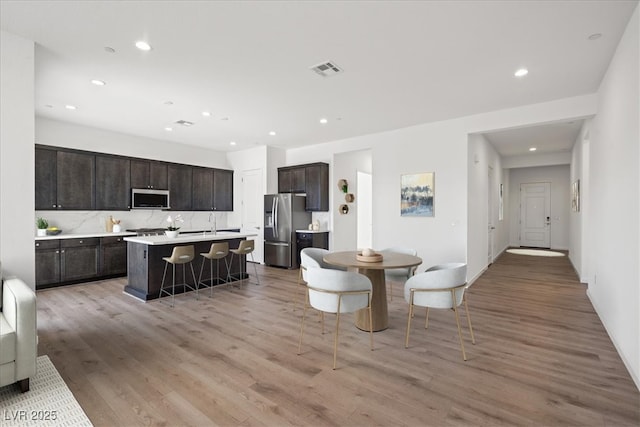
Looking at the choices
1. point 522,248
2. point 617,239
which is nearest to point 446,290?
point 617,239

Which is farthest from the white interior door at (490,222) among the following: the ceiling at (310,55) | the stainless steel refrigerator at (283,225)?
the stainless steel refrigerator at (283,225)

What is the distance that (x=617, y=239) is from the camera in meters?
2.94

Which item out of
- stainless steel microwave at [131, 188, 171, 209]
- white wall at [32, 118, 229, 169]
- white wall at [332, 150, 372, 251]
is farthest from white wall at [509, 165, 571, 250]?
stainless steel microwave at [131, 188, 171, 209]

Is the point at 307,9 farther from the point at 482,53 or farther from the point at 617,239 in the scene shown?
the point at 617,239

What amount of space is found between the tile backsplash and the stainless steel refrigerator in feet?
5.81

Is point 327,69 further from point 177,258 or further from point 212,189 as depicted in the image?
point 212,189

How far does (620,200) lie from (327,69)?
10.4 ft

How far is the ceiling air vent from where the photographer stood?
3.40 metres

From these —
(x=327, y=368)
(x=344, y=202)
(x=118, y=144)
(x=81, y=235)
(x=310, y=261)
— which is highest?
(x=118, y=144)

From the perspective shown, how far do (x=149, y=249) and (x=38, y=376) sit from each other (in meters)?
2.24

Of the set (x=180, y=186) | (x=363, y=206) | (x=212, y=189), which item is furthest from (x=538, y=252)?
(x=180, y=186)

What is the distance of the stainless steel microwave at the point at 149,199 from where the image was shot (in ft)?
20.9

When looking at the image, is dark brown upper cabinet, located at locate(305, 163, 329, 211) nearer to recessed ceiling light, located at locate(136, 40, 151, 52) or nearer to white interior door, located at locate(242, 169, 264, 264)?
white interior door, located at locate(242, 169, 264, 264)

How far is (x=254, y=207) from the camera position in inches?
313
